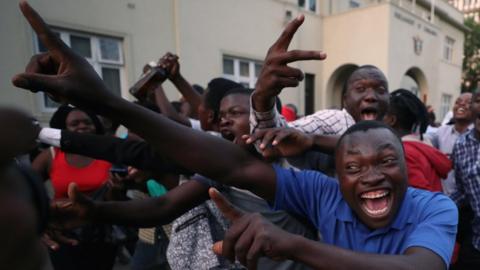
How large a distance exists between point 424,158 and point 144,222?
179cm

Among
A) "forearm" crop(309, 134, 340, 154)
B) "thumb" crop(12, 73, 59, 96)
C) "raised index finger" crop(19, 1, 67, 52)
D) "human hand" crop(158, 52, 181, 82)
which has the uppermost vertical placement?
"human hand" crop(158, 52, 181, 82)

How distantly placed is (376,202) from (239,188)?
550mm

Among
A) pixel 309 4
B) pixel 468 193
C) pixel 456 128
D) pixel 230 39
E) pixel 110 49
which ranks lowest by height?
pixel 468 193

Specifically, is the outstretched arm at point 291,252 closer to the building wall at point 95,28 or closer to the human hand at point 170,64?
the human hand at point 170,64

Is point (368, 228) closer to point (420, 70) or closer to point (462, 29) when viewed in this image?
point (420, 70)

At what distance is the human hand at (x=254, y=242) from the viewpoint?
0.91 m

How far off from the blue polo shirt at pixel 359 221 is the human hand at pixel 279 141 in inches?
3.5

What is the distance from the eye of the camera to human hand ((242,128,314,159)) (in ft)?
4.13

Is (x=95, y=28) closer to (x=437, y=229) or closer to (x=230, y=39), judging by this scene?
(x=230, y=39)

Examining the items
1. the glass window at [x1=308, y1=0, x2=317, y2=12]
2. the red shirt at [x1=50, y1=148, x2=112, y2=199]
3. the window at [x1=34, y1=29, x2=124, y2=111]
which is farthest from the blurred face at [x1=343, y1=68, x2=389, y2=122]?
the glass window at [x1=308, y1=0, x2=317, y2=12]

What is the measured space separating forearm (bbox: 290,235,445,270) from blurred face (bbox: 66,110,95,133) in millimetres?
2225

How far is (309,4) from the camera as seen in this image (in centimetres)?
1300

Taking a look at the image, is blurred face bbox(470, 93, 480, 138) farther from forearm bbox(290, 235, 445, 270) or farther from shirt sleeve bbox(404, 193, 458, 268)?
forearm bbox(290, 235, 445, 270)

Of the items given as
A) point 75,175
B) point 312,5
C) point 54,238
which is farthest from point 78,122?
point 312,5
